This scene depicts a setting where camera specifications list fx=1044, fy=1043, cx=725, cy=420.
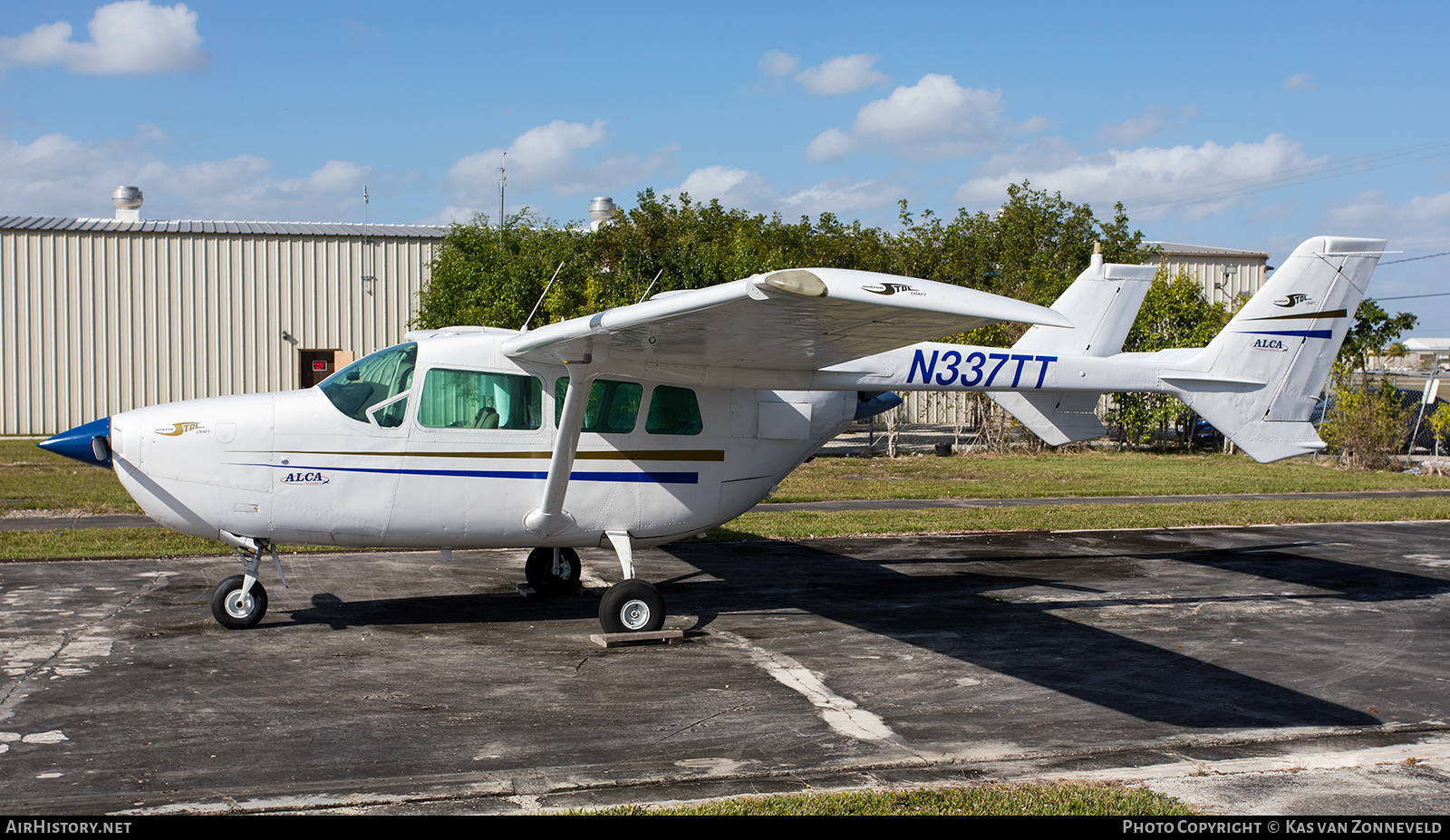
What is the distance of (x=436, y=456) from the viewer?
28.5 feet

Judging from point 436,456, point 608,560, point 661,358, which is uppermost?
point 661,358

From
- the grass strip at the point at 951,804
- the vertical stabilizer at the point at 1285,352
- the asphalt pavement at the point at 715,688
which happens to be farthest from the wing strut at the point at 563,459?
the vertical stabilizer at the point at 1285,352

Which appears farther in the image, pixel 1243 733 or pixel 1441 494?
pixel 1441 494

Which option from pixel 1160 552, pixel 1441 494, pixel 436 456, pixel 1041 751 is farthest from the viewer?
pixel 1441 494

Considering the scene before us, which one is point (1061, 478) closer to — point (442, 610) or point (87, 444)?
point (442, 610)

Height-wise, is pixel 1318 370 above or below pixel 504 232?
below

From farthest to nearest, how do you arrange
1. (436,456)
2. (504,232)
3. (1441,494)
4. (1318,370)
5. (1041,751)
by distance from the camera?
(504,232), (1441,494), (1318,370), (436,456), (1041,751)

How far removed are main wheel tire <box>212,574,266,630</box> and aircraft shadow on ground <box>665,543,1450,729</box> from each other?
3.84 m

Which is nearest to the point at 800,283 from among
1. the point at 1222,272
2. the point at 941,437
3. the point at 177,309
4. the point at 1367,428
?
the point at 1367,428

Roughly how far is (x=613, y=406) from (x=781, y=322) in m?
2.60

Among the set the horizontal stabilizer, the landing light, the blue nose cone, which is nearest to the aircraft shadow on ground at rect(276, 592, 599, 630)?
the blue nose cone
